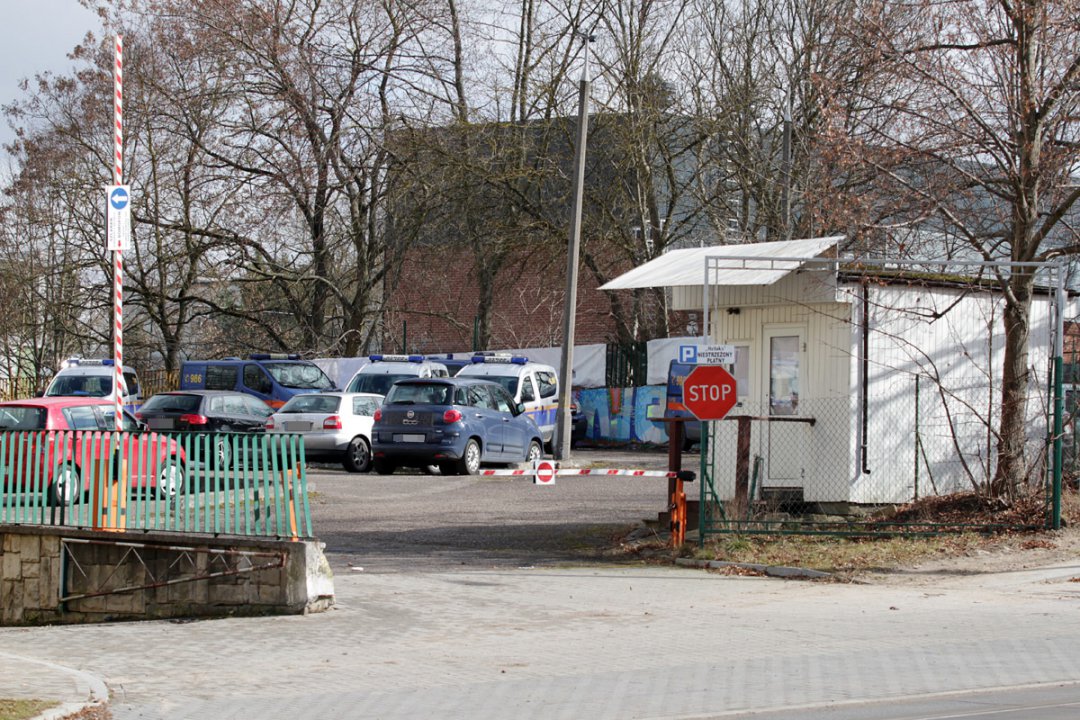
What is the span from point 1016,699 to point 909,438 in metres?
8.47

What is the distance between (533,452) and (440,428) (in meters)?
2.99

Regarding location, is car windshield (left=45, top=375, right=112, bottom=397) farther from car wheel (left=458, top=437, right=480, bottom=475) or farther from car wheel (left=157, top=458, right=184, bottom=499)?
car wheel (left=157, top=458, right=184, bottom=499)

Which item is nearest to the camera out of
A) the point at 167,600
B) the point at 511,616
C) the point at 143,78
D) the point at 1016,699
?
the point at 1016,699

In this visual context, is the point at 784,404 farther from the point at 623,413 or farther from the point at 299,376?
the point at 299,376

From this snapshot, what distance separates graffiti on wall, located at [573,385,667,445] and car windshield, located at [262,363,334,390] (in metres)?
7.04

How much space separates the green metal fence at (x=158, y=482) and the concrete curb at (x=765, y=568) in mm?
4268

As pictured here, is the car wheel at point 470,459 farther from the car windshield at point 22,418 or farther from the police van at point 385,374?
the car windshield at point 22,418

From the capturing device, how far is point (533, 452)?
2617cm

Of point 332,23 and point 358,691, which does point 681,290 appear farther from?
point 332,23

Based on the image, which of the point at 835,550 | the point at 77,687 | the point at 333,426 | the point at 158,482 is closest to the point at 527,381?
the point at 333,426

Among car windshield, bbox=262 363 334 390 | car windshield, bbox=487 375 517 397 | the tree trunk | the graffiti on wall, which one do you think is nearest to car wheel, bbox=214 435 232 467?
the tree trunk

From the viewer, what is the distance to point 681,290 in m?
17.3

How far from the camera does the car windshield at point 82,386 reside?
105 ft

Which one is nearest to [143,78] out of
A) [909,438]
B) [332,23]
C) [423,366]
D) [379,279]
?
[332,23]
